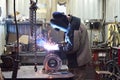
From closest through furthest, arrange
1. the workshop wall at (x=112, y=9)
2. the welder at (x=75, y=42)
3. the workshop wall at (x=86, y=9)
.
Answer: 1. the welder at (x=75, y=42)
2. the workshop wall at (x=112, y=9)
3. the workshop wall at (x=86, y=9)

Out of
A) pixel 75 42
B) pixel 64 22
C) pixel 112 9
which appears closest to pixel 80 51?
pixel 75 42

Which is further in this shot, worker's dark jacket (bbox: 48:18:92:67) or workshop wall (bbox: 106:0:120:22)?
workshop wall (bbox: 106:0:120:22)

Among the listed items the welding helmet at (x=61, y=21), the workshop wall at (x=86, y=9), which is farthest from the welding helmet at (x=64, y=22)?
the workshop wall at (x=86, y=9)

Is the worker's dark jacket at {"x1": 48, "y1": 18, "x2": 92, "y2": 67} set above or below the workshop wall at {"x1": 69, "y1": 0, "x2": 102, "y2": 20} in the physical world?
below

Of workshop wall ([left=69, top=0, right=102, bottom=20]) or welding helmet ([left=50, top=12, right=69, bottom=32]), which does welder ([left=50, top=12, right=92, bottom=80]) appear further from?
workshop wall ([left=69, top=0, right=102, bottom=20])

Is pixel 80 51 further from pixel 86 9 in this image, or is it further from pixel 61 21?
pixel 86 9

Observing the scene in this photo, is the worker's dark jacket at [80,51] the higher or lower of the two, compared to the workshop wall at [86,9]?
lower

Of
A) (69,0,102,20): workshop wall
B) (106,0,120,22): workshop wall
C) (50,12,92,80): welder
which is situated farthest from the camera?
(69,0,102,20): workshop wall

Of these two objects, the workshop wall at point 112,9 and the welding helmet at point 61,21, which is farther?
the workshop wall at point 112,9

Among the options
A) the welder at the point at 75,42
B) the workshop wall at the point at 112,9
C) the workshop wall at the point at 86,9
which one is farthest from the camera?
the workshop wall at the point at 86,9

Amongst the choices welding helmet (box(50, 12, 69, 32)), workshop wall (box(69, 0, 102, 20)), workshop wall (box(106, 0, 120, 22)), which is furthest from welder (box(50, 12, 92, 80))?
workshop wall (box(69, 0, 102, 20))


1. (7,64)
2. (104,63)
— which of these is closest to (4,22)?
(104,63)

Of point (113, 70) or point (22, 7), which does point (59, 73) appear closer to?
point (113, 70)

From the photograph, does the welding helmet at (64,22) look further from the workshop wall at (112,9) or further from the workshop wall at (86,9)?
the workshop wall at (86,9)
